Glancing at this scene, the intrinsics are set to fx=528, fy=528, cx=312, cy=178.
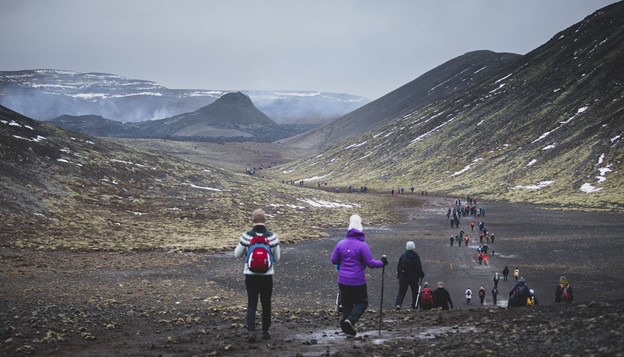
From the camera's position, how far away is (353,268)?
1136cm

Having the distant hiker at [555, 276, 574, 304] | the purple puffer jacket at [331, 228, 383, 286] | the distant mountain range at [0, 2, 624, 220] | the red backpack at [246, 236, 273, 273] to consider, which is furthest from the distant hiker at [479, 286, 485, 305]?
the distant mountain range at [0, 2, 624, 220]

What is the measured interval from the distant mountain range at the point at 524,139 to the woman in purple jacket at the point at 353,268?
72.8m

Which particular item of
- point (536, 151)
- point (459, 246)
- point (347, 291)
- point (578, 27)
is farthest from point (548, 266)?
point (578, 27)

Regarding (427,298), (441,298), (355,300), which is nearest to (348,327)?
(355,300)

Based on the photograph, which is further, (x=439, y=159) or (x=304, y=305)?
(x=439, y=159)

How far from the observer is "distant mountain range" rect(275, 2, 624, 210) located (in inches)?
3858

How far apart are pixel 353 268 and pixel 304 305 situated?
12389 mm

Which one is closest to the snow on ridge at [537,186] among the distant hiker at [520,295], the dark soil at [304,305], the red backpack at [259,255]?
the dark soil at [304,305]

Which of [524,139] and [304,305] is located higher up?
[524,139]

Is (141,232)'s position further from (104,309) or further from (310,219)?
(104,309)

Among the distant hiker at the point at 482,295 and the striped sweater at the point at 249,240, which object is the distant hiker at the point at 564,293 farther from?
the striped sweater at the point at 249,240

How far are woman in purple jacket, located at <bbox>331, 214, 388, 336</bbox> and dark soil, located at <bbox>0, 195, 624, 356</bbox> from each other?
663 mm

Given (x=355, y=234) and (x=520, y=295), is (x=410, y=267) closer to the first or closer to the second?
(x=520, y=295)

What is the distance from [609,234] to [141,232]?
1679 inches
